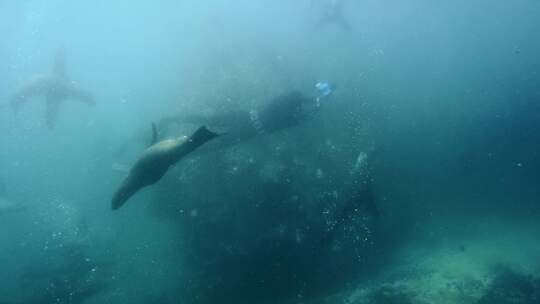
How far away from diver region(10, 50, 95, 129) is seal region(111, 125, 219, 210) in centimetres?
1308

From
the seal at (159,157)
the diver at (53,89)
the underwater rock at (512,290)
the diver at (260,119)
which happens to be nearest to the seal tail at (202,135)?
the seal at (159,157)

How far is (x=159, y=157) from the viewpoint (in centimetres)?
646

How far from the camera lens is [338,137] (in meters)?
14.5

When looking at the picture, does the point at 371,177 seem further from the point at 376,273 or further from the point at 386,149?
the point at 376,273

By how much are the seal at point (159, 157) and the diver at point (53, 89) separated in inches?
515

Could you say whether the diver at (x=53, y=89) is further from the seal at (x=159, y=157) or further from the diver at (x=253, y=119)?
the seal at (x=159, y=157)

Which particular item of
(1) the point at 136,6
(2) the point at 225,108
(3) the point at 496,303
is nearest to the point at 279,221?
(2) the point at 225,108

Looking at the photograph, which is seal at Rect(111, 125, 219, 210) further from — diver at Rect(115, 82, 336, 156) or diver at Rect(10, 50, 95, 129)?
diver at Rect(10, 50, 95, 129)

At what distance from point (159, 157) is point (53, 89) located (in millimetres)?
14298

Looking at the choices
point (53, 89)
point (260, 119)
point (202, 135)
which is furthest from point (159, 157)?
point (53, 89)

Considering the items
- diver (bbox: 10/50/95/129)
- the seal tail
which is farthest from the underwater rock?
diver (bbox: 10/50/95/129)

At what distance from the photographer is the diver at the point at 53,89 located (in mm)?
17406

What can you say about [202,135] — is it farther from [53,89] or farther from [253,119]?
[53,89]

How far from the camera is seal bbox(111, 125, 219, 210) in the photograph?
609 cm
